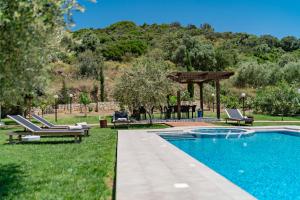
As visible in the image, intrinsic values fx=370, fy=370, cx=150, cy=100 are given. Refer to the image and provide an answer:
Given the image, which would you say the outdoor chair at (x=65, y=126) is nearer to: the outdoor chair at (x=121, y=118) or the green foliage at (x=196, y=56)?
the outdoor chair at (x=121, y=118)

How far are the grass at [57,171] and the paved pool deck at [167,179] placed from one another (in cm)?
38

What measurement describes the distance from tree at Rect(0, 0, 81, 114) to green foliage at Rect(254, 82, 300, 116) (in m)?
23.8

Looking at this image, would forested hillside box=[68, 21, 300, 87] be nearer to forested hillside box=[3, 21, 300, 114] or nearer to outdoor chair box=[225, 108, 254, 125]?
Result: forested hillside box=[3, 21, 300, 114]

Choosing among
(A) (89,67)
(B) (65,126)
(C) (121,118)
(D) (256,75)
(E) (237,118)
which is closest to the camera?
(B) (65,126)

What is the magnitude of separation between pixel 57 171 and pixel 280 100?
23539 mm

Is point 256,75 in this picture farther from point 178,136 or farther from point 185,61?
point 178,136

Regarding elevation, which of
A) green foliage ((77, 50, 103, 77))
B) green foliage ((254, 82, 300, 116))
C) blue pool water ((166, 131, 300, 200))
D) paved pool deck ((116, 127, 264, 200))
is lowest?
blue pool water ((166, 131, 300, 200))

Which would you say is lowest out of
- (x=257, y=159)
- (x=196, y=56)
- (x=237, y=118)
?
(x=257, y=159)

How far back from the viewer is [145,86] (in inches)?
754

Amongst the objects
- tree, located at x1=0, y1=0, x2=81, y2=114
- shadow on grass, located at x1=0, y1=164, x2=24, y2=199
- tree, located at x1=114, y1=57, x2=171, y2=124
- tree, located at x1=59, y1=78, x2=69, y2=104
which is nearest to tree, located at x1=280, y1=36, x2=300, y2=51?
tree, located at x1=59, y1=78, x2=69, y2=104

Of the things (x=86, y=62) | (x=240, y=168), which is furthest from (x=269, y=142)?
(x=86, y=62)

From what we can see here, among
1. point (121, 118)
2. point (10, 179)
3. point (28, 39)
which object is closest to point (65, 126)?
point (121, 118)

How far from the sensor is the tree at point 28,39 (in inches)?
194

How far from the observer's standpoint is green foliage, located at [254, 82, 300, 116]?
2741 centimetres
